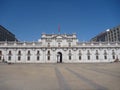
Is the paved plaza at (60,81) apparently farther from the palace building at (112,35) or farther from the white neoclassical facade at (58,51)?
the palace building at (112,35)

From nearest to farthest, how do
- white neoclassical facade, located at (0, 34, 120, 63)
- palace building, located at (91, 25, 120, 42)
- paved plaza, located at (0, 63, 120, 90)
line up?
paved plaza, located at (0, 63, 120, 90) → white neoclassical facade, located at (0, 34, 120, 63) → palace building, located at (91, 25, 120, 42)

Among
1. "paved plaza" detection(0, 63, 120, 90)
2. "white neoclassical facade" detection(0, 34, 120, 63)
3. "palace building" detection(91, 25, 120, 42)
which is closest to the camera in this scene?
"paved plaza" detection(0, 63, 120, 90)

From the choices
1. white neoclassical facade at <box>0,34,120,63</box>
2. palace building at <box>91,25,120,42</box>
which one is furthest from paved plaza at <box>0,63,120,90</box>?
palace building at <box>91,25,120,42</box>

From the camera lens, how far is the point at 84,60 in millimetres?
56656

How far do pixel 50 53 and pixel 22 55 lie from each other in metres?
12.0

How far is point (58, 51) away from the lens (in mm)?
57500

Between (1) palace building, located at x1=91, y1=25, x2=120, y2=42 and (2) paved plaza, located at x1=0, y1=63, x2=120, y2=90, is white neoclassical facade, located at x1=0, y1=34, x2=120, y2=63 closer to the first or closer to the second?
(1) palace building, located at x1=91, y1=25, x2=120, y2=42

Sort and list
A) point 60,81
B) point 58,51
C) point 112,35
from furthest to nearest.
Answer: point 112,35
point 58,51
point 60,81

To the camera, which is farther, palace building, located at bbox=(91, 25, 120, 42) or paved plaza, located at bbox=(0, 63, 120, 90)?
palace building, located at bbox=(91, 25, 120, 42)

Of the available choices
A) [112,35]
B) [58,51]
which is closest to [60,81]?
[58,51]

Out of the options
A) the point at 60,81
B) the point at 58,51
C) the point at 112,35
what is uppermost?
the point at 112,35

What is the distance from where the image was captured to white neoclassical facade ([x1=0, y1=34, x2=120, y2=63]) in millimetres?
56219

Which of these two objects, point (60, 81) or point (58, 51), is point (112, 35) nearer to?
→ point (58, 51)

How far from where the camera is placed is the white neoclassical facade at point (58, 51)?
56.2 meters
